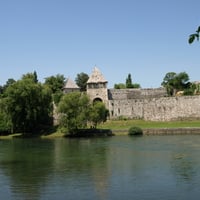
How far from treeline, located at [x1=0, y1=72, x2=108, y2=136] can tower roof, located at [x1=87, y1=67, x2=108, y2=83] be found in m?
6.87

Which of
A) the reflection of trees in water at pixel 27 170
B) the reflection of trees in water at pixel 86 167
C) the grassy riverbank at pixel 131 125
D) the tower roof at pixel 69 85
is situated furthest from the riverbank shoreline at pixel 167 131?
the tower roof at pixel 69 85

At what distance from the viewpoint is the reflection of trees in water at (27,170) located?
2389cm

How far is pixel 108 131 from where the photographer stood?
65438 mm

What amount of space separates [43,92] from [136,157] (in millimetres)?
36839

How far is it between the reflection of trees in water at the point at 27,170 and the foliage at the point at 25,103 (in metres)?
24.6

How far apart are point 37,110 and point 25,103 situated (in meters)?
2.41

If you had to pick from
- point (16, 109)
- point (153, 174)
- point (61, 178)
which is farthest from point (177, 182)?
point (16, 109)

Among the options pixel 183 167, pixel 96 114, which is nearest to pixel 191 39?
pixel 183 167

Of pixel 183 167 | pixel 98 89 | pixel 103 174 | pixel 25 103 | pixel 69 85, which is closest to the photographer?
Answer: pixel 103 174

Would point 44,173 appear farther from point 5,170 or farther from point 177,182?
point 177,182

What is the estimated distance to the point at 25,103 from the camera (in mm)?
68500

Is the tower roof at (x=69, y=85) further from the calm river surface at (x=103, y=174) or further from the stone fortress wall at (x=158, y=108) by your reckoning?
the calm river surface at (x=103, y=174)

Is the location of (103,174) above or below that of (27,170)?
below

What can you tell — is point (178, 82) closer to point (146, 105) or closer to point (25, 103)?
point (146, 105)
